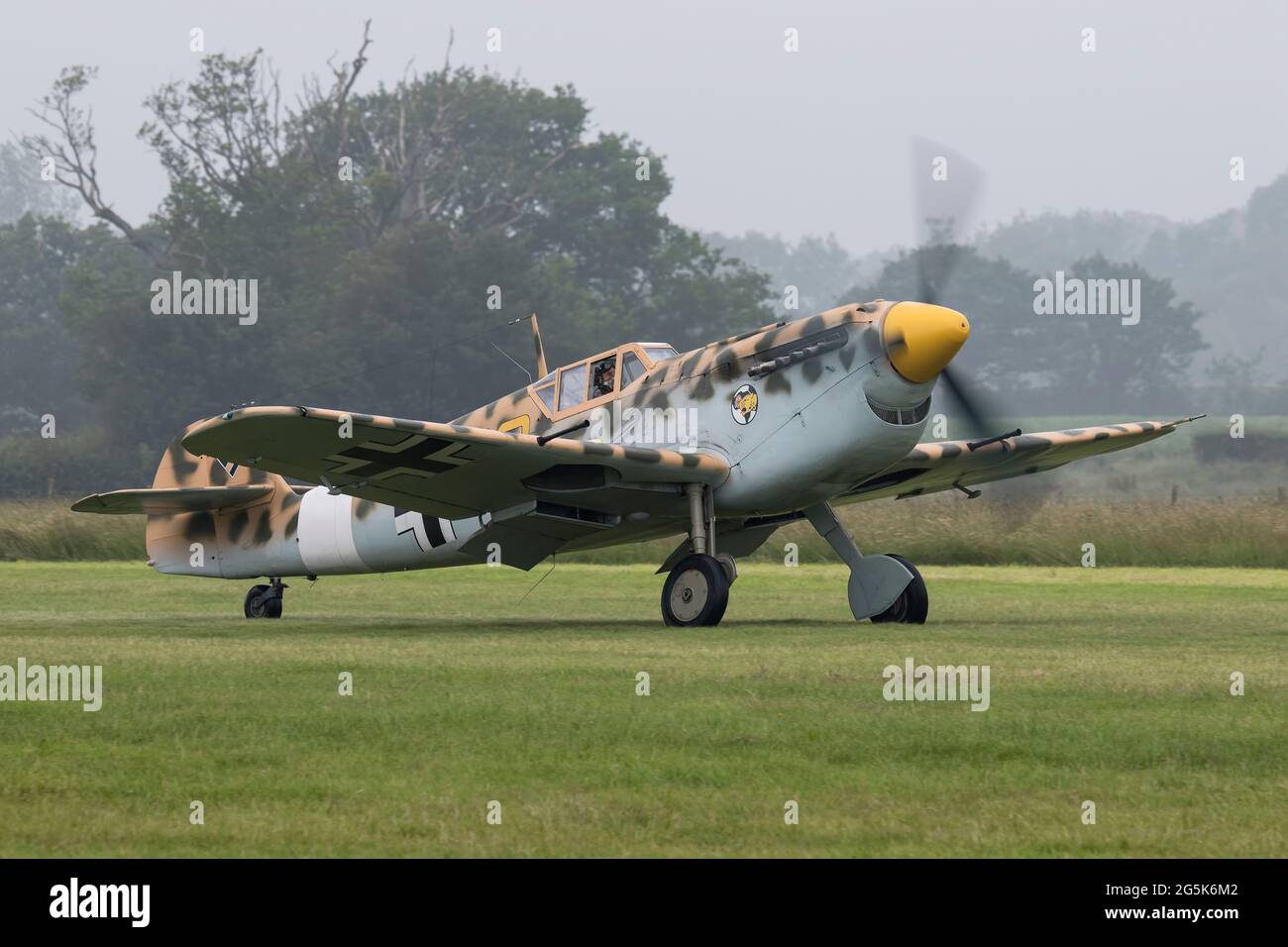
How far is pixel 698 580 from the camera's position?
15.0 metres

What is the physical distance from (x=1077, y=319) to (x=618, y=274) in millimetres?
25595

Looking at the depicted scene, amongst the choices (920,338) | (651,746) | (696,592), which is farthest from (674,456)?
(651,746)

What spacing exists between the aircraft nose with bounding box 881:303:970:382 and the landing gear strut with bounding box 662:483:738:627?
2155mm

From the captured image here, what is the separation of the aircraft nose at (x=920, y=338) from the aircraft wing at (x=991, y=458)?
189 cm

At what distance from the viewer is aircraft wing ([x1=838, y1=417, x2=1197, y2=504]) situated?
1697cm

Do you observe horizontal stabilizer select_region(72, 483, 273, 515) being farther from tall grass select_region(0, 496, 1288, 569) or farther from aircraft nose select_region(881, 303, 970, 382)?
tall grass select_region(0, 496, 1288, 569)

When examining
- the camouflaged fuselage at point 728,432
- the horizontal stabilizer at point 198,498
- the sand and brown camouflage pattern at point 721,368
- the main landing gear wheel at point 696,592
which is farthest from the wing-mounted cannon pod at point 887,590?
the horizontal stabilizer at point 198,498

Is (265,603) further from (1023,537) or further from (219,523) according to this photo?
(1023,537)

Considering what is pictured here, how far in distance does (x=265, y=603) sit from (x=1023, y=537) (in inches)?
574

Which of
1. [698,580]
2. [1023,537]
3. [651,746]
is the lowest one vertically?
[651,746]

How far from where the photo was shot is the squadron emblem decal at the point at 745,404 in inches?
604

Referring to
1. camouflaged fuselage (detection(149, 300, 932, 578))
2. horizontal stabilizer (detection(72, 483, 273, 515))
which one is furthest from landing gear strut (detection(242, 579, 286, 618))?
horizontal stabilizer (detection(72, 483, 273, 515))

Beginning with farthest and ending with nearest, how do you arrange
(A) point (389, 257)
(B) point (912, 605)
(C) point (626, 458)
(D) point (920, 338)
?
1. (A) point (389, 257)
2. (B) point (912, 605)
3. (C) point (626, 458)
4. (D) point (920, 338)

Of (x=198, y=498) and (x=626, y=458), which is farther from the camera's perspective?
(x=198, y=498)
